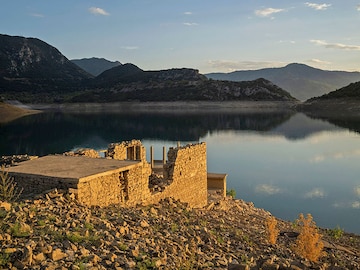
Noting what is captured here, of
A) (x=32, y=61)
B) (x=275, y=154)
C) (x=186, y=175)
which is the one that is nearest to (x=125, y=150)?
(x=186, y=175)

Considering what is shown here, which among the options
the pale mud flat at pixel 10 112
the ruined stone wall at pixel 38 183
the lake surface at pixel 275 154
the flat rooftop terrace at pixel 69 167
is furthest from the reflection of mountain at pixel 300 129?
the pale mud flat at pixel 10 112

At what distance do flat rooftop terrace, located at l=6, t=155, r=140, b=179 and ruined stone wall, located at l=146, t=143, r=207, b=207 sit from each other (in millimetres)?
1570

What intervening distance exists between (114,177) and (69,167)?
115cm

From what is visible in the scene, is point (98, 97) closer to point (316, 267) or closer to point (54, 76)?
point (54, 76)

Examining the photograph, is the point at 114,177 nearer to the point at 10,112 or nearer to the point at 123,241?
the point at 123,241

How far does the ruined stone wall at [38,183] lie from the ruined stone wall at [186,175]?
290 centimetres

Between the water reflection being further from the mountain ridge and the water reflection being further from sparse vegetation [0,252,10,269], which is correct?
the mountain ridge

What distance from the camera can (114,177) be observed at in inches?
388

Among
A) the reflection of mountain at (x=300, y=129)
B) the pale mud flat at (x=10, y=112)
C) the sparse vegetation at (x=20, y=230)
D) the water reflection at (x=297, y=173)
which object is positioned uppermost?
the sparse vegetation at (x=20, y=230)

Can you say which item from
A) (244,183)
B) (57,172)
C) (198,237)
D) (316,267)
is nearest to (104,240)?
(198,237)

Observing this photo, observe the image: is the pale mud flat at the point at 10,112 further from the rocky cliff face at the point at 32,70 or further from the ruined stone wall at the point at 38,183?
the ruined stone wall at the point at 38,183

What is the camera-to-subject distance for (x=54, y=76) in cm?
15025

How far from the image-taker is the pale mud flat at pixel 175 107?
106000 millimetres

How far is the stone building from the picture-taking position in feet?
29.6
